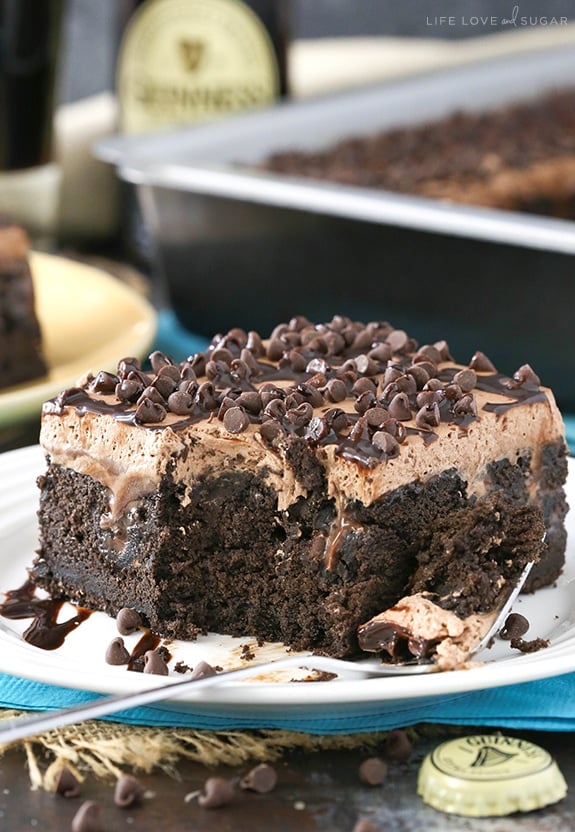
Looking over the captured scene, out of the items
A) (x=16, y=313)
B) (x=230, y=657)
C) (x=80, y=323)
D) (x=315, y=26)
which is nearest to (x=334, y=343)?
(x=230, y=657)

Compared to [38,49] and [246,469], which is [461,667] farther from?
[38,49]

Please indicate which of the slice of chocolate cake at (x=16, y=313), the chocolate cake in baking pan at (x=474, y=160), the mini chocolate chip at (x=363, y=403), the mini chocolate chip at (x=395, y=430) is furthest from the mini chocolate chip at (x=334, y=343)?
the chocolate cake in baking pan at (x=474, y=160)

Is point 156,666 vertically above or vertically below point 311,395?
below

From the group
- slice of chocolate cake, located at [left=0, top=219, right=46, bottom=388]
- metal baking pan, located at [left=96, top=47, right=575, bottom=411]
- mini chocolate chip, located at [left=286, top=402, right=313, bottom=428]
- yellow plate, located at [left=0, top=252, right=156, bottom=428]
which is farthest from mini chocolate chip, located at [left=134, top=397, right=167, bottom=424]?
slice of chocolate cake, located at [left=0, top=219, right=46, bottom=388]

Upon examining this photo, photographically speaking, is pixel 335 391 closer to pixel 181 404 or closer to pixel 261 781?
pixel 181 404

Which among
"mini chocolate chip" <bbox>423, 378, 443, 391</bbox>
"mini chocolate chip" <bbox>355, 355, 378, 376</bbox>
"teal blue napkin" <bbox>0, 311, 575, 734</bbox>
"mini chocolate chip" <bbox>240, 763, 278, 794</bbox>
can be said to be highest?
"mini chocolate chip" <bbox>423, 378, 443, 391</bbox>

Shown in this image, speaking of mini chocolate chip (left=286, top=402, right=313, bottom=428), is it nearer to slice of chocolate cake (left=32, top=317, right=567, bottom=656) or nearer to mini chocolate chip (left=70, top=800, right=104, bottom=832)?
slice of chocolate cake (left=32, top=317, right=567, bottom=656)

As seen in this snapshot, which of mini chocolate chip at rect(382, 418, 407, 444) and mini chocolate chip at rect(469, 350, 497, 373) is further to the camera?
mini chocolate chip at rect(469, 350, 497, 373)

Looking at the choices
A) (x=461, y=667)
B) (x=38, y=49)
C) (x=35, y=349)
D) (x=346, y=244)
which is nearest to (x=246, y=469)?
(x=461, y=667)
